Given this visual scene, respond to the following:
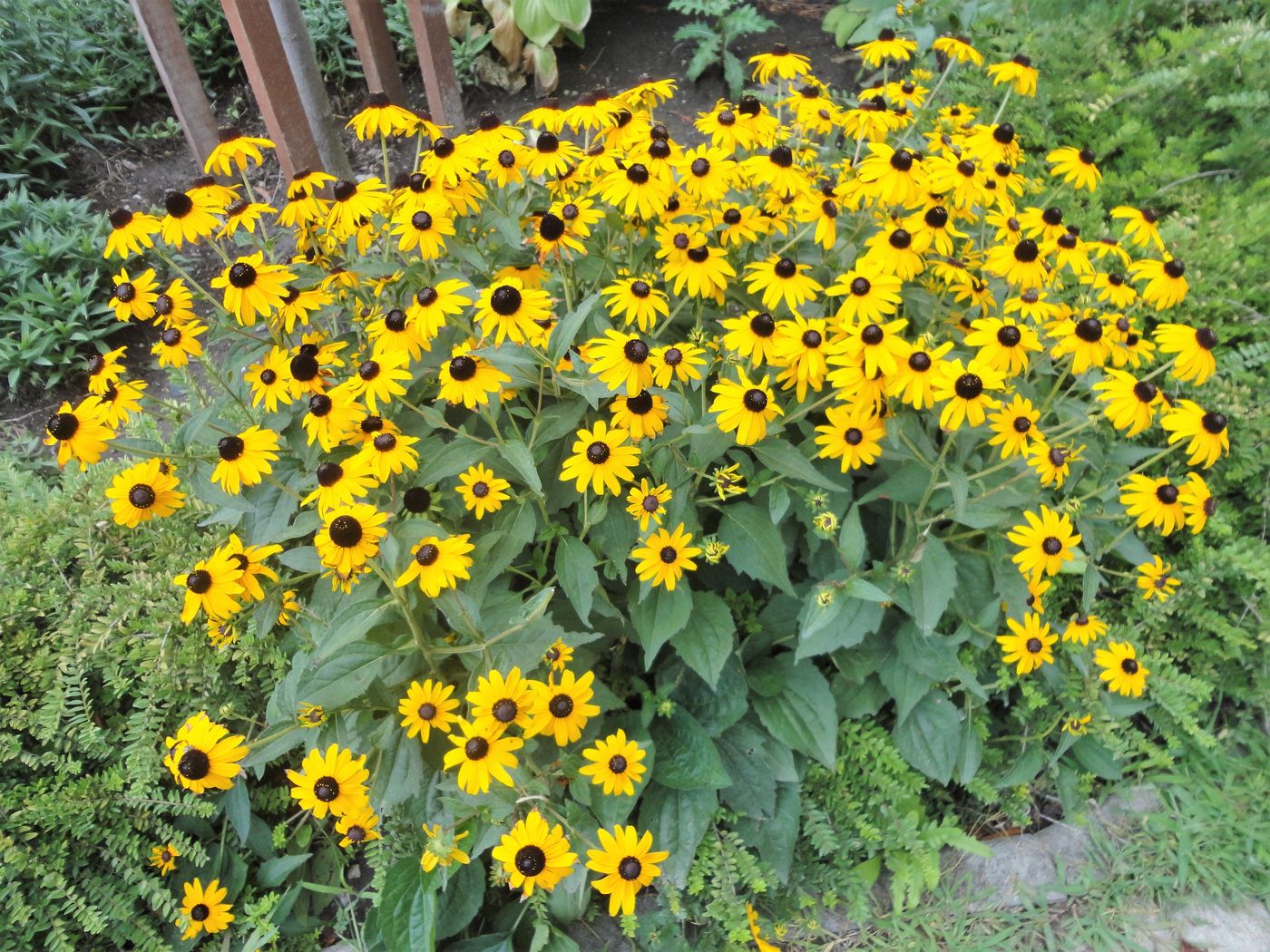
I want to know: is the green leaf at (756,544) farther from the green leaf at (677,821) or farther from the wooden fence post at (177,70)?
the wooden fence post at (177,70)

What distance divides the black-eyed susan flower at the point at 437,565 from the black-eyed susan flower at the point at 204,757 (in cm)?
45

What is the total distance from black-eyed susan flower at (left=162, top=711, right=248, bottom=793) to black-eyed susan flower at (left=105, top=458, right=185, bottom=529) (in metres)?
0.40

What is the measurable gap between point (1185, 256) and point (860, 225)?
114cm

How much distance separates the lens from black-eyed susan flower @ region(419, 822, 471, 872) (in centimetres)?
146

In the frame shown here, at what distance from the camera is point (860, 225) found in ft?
6.59

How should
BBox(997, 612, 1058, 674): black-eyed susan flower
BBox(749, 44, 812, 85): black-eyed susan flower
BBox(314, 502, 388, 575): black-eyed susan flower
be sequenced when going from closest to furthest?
1. BBox(314, 502, 388, 575): black-eyed susan flower
2. BBox(997, 612, 1058, 674): black-eyed susan flower
3. BBox(749, 44, 812, 85): black-eyed susan flower

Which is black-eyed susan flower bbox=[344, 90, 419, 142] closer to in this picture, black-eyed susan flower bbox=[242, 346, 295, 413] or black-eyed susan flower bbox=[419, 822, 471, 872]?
black-eyed susan flower bbox=[242, 346, 295, 413]

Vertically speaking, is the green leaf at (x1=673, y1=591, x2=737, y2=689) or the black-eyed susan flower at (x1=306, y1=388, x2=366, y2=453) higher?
the black-eyed susan flower at (x1=306, y1=388, x2=366, y2=453)

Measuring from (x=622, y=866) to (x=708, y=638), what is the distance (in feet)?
1.75

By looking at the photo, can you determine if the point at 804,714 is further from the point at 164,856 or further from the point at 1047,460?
the point at 164,856

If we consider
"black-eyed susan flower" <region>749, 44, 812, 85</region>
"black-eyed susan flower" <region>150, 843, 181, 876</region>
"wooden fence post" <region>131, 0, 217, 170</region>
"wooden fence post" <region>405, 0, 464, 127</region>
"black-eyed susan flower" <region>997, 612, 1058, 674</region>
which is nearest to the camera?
"black-eyed susan flower" <region>997, 612, 1058, 674</region>

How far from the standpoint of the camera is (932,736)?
2088 mm

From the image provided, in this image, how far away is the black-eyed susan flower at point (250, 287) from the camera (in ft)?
5.42

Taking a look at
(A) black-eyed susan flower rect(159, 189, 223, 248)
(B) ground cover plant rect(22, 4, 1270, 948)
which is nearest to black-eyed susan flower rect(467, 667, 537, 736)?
(B) ground cover plant rect(22, 4, 1270, 948)
